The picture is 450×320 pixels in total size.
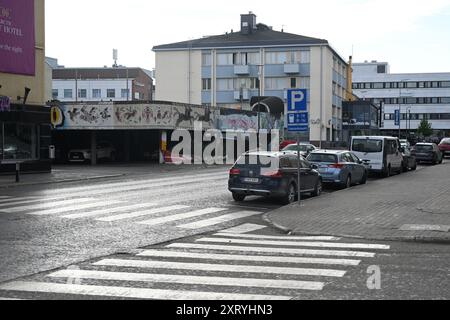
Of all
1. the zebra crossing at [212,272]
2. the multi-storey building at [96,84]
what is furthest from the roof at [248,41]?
the zebra crossing at [212,272]

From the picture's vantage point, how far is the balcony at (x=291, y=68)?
236ft

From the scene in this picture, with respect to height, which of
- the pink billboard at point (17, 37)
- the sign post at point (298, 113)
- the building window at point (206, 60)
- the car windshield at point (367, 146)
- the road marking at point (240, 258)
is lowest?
the road marking at point (240, 258)

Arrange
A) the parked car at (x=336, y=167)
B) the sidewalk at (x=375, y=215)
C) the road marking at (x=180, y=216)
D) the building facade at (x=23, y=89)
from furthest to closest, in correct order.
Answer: the building facade at (x=23, y=89) → the parked car at (x=336, y=167) → the road marking at (x=180, y=216) → the sidewalk at (x=375, y=215)

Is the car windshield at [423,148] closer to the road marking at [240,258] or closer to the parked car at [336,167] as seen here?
the parked car at [336,167]

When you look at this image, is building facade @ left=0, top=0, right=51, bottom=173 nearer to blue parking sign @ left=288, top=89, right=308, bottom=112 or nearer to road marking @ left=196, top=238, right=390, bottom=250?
blue parking sign @ left=288, top=89, right=308, bottom=112

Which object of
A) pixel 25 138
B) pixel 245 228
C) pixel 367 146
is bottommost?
pixel 245 228

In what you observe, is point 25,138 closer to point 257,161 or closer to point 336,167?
point 336,167

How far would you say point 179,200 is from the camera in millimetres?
18547

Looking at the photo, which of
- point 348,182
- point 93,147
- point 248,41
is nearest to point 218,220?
point 348,182

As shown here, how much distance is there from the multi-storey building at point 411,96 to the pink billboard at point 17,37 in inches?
3974

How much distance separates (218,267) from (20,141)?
23729 millimetres

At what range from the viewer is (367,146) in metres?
28.5
